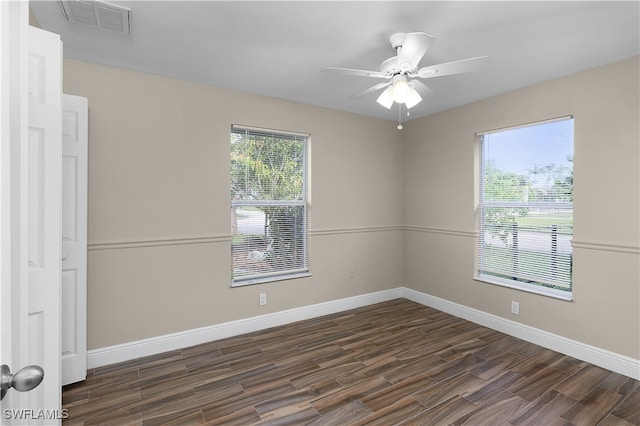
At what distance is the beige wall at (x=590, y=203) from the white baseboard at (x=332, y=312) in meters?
0.07

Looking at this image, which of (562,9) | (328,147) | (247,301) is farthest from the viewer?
(328,147)

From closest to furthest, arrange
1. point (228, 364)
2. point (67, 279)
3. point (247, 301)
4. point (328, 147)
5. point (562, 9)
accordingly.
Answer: point (562, 9)
point (67, 279)
point (228, 364)
point (247, 301)
point (328, 147)

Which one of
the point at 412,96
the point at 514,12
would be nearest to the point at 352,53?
the point at 412,96

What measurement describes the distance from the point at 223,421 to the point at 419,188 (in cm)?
351

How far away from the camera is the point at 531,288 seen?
3369 millimetres

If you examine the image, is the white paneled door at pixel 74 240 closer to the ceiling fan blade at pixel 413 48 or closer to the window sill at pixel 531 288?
the ceiling fan blade at pixel 413 48

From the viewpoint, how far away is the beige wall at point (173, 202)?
111 inches

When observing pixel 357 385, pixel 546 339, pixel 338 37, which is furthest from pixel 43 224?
pixel 546 339

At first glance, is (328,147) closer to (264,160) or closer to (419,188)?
(264,160)

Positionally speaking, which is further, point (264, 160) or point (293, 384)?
point (264, 160)

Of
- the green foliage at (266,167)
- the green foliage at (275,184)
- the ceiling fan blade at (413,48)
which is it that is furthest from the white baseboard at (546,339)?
the ceiling fan blade at (413,48)

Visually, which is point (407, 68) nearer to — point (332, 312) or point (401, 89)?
point (401, 89)

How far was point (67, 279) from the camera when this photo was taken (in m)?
2.47

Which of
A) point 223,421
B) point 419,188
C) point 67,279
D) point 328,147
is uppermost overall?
point 328,147
